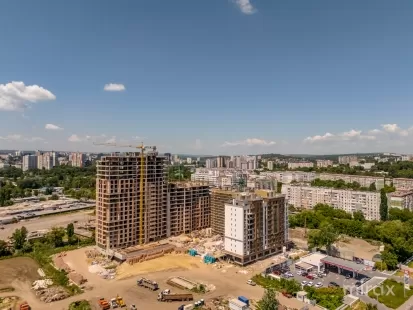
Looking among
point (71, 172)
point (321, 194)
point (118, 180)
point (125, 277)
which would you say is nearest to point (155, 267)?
point (125, 277)

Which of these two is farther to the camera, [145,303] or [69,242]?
[69,242]

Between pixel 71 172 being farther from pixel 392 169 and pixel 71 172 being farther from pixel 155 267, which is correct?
pixel 392 169

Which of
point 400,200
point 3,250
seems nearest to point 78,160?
point 3,250

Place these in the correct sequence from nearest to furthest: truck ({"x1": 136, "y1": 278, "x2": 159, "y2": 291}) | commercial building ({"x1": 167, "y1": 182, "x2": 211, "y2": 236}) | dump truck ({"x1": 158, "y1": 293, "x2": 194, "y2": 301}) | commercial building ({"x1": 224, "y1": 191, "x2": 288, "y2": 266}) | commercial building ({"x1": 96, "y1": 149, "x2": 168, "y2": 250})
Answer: dump truck ({"x1": 158, "y1": 293, "x2": 194, "y2": 301}), truck ({"x1": 136, "y1": 278, "x2": 159, "y2": 291}), commercial building ({"x1": 224, "y1": 191, "x2": 288, "y2": 266}), commercial building ({"x1": 96, "y1": 149, "x2": 168, "y2": 250}), commercial building ({"x1": 167, "y1": 182, "x2": 211, "y2": 236})

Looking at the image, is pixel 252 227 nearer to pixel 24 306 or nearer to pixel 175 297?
pixel 175 297

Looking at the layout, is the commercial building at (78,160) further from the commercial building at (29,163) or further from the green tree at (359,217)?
the green tree at (359,217)

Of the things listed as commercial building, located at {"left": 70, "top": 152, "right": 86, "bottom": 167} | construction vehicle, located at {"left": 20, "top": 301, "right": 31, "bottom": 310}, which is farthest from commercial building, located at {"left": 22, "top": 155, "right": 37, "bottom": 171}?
construction vehicle, located at {"left": 20, "top": 301, "right": 31, "bottom": 310}

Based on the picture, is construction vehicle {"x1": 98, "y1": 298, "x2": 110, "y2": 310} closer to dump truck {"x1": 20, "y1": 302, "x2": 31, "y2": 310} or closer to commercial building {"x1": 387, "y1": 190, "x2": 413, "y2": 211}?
dump truck {"x1": 20, "y1": 302, "x2": 31, "y2": 310}

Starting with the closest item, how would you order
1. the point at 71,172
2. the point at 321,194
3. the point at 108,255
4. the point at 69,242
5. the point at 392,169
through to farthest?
1. the point at 108,255
2. the point at 69,242
3. the point at 321,194
4. the point at 392,169
5. the point at 71,172
